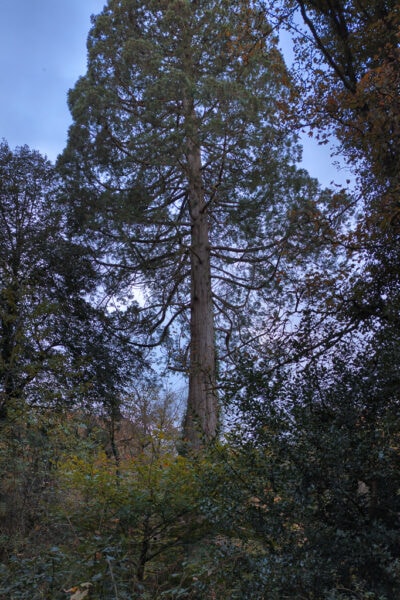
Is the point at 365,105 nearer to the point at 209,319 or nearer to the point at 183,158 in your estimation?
the point at 183,158

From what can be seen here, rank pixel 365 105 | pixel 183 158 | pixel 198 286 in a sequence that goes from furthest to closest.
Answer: pixel 198 286
pixel 183 158
pixel 365 105

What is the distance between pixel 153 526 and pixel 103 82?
724cm

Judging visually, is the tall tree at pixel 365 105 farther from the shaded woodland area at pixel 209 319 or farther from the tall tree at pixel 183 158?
the tall tree at pixel 183 158

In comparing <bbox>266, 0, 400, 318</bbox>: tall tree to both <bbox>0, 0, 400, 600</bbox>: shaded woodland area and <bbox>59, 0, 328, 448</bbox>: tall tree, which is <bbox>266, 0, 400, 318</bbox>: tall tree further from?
<bbox>59, 0, 328, 448</bbox>: tall tree

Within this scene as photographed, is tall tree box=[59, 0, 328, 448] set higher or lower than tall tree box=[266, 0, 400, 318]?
higher

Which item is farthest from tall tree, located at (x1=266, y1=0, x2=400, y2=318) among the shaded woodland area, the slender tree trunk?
the slender tree trunk

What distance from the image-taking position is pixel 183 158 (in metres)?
8.95

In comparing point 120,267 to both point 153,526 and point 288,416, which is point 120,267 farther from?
point 288,416

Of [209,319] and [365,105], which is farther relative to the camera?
[209,319]

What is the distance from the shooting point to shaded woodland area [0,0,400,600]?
288 centimetres

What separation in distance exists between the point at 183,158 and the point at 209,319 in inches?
103

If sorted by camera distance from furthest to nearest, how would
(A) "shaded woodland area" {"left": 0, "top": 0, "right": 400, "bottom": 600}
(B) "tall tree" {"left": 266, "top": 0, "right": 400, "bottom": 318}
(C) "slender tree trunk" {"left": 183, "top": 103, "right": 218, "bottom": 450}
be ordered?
(C) "slender tree trunk" {"left": 183, "top": 103, "right": 218, "bottom": 450}, (B) "tall tree" {"left": 266, "top": 0, "right": 400, "bottom": 318}, (A) "shaded woodland area" {"left": 0, "top": 0, "right": 400, "bottom": 600}

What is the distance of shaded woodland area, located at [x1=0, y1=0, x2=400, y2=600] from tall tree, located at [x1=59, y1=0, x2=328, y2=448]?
39 millimetres

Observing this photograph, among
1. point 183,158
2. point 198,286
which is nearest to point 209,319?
point 198,286
